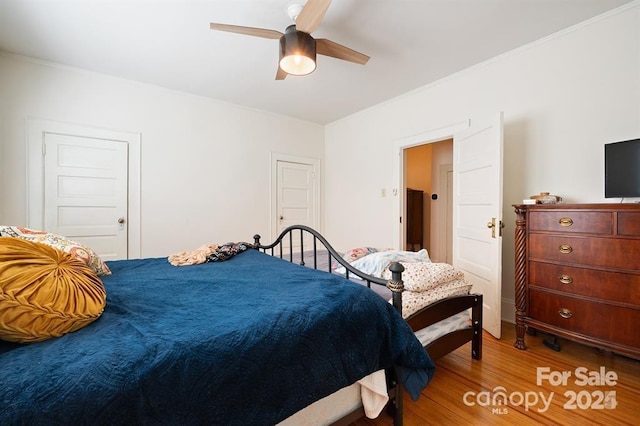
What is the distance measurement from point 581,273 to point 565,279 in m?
0.10

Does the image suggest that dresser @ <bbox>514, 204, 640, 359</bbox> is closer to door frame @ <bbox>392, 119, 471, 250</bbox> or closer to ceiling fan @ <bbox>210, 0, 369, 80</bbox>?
door frame @ <bbox>392, 119, 471, 250</bbox>

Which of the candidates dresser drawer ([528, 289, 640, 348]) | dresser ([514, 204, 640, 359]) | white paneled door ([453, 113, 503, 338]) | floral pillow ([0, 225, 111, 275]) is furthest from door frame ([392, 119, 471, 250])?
floral pillow ([0, 225, 111, 275])

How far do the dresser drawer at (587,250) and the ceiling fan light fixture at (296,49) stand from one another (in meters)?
2.15

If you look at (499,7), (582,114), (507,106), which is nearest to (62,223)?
(499,7)

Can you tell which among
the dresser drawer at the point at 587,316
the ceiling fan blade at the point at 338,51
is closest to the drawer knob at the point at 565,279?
the dresser drawer at the point at 587,316

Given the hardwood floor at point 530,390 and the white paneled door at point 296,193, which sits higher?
the white paneled door at point 296,193

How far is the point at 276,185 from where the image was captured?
14.0 ft

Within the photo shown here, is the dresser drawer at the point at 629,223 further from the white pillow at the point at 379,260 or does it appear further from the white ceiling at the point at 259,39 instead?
the white ceiling at the point at 259,39

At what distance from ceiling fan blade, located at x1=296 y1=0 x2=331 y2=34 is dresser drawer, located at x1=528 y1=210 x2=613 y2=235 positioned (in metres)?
2.07

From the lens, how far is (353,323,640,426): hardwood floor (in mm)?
1469

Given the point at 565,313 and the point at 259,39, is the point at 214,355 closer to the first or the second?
the point at 565,313

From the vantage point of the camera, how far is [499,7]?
2.04m

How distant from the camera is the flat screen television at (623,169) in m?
1.79

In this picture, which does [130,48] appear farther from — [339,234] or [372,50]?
[339,234]
